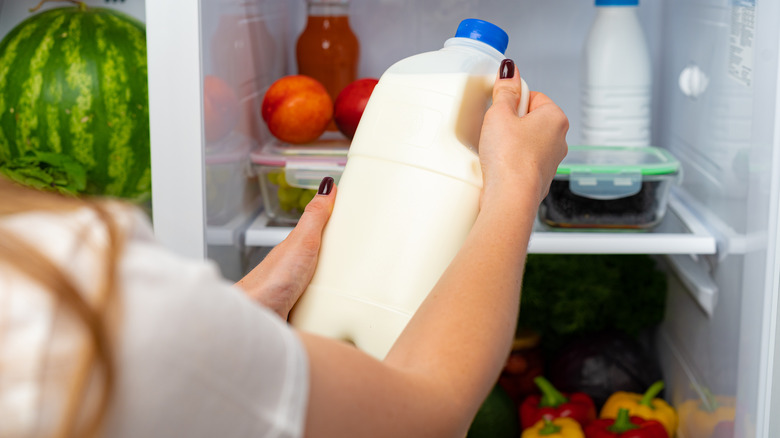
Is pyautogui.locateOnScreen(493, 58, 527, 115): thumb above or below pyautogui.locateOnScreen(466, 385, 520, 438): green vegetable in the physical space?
above

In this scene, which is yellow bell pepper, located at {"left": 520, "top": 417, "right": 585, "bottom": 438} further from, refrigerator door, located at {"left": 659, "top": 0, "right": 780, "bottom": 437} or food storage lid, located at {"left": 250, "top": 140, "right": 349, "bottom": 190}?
food storage lid, located at {"left": 250, "top": 140, "right": 349, "bottom": 190}

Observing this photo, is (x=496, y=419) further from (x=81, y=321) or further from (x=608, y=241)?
(x=81, y=321)

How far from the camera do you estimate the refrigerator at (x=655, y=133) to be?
3.08ft

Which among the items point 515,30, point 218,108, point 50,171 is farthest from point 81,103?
point 515,30

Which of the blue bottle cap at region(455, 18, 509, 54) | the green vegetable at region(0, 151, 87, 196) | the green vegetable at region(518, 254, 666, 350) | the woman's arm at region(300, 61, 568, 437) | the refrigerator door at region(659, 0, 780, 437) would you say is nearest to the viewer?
the woman's arm at region(300, 61, 568, 437)

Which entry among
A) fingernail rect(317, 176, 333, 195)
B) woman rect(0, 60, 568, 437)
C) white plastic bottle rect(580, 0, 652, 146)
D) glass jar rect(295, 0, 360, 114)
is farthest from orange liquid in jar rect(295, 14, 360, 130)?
woman rect(0, 60, 568, 437)

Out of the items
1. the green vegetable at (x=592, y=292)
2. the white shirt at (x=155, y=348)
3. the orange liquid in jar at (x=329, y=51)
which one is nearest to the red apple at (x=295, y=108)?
the orange liquid in jar at (x=329, y=51)

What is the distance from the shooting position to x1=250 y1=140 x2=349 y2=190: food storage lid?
1123 mm

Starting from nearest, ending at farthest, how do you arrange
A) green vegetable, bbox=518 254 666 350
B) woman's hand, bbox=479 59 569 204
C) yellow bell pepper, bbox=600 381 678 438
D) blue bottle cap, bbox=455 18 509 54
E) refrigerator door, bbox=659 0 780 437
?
woman's hand, bbox=479 59 569 204 < blue bottle cap, bbox=455 18 509 54 < refrigerator door, bbox=659 0 780 437 < yellow bell pepper, bbox=600 381 678 438 < green vegetable, bbox=518 254 666 350

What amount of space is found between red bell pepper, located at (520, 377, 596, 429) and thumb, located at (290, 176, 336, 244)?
689 millimetres

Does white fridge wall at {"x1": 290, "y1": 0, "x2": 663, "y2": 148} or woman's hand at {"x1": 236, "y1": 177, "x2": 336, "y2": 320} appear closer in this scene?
woman's hand at {"x1": 236, "y1": 177, "x2": 336, "y2": 320}

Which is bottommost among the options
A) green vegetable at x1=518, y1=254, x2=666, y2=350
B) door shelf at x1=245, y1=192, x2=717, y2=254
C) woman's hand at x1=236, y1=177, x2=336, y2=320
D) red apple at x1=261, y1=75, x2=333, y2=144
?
green vegetable at x1=518, y1=254, x2=666, y2=350

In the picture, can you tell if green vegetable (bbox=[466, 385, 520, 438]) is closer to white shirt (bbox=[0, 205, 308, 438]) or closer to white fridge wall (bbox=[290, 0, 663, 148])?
white fridge wall (bbox=[290, 0, 663, 148])

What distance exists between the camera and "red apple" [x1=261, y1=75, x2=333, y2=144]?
1152 millimetres
